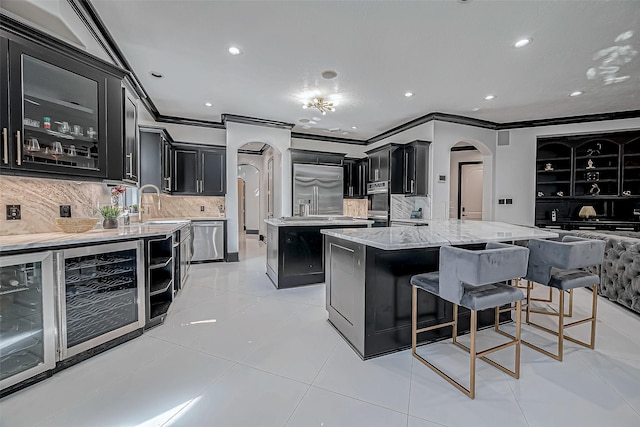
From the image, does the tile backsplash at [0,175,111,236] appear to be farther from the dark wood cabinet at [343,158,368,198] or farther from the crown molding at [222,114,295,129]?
the dark wood cabinet at [343,158,368,198]

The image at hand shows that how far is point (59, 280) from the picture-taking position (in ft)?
6.34

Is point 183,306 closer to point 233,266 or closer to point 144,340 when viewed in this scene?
point 144,340

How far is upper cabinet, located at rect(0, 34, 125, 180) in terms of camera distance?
1950 mm

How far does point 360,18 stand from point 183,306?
143 inches

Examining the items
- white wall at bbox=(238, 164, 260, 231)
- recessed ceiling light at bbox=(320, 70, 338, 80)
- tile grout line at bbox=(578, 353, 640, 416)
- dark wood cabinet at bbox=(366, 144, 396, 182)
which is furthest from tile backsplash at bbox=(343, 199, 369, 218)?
tile grout line at bbox=(578, 353, 640, 416)

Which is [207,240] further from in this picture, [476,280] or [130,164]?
[476,280]

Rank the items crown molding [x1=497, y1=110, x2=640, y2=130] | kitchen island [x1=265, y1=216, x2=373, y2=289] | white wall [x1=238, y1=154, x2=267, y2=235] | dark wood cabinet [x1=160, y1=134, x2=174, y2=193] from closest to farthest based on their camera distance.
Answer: kitchen island [x1=265, y1=216, x2=373, y2=289] → dark wood cabinet [x1=160, y1=134, x2=174, y2=193] → crown molding [x1=497, y1=110, x2=640, y2=130] → white wall [x1=238, y1=154, x2=267, y2=235]

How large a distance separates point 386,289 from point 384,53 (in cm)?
272

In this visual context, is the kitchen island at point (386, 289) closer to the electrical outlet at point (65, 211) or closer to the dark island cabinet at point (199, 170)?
the electrical outlet at point (65, 211)

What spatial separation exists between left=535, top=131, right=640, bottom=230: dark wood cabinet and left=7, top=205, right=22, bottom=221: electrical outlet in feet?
26.2

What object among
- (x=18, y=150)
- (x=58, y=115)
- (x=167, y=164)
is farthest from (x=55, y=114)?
(x=167, y=164)

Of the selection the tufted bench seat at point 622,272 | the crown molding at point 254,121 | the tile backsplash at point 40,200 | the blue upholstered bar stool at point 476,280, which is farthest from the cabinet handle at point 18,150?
the tufted bench seat at point 622,272

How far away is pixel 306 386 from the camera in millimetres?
1837

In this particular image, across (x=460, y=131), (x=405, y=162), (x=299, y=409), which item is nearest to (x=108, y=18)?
(x=299, y=409)
